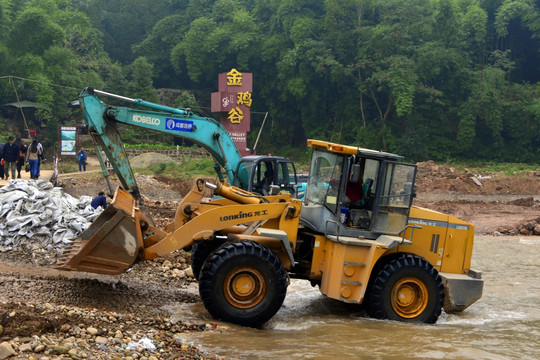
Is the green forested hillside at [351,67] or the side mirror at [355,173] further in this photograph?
the green forested hillside at [351,67]

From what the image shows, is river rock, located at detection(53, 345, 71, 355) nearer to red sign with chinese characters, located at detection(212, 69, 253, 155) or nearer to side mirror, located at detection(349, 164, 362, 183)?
side mirror, located at detection(349, 164, 362, 183)

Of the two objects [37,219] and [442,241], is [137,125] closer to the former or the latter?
[37,219]

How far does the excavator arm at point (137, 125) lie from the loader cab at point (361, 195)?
601 centimetres

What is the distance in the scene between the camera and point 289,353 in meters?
6.94

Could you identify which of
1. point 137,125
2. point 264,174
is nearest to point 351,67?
point 264,174

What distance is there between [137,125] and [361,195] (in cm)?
681

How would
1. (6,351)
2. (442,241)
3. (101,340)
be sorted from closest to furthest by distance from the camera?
(6,351) → (101,340) → (442,241)

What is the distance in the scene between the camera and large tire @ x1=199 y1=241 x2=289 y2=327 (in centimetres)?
767

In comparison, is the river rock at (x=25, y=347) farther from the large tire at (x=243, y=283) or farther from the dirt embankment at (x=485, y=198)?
the dirt embankment at (x=485, y=198)

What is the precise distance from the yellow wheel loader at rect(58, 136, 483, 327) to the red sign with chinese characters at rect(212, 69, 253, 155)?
2196 cm

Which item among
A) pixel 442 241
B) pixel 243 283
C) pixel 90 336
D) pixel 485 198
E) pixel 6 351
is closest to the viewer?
pixel 6 351

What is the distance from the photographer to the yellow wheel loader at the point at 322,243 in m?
7.80

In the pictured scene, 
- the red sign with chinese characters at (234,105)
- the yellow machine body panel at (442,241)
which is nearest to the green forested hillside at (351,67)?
the red sign with chinese characters at (234,105)

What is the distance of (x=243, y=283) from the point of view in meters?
7.82
